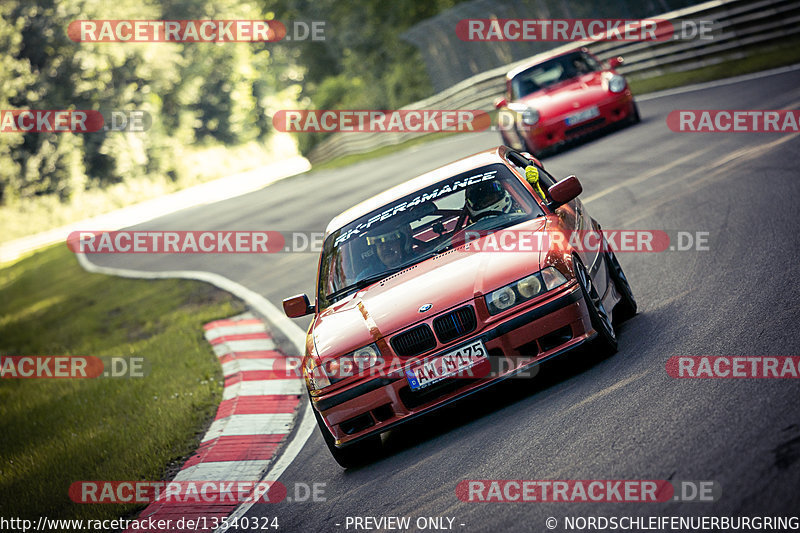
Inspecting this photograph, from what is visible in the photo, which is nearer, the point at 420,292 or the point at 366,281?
the point at 420,292

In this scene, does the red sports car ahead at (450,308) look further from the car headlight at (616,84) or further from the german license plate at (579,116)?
the car headlight at (616,84)

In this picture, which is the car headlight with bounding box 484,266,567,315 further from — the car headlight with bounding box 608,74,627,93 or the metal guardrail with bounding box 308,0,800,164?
the metal guardrail with bounding box 308,0,800,164

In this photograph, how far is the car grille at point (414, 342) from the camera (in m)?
5.61

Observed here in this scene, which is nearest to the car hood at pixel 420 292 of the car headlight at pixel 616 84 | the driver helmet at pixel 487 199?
the driver helmet at pixel 487 199

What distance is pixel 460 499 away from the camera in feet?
15.6

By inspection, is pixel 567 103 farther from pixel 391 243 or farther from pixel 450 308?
pixel 450 308

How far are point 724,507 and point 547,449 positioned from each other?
4.61 ft

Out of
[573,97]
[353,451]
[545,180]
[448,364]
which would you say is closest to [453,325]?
[448,364]

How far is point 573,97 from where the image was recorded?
16031mm

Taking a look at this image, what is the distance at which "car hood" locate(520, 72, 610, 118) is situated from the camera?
52.4 feet

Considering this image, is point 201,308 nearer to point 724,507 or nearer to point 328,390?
point 328,390

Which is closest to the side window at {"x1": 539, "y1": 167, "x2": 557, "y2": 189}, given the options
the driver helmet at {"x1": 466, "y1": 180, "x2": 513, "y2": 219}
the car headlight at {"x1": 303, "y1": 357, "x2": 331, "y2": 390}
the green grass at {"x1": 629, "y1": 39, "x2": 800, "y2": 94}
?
the driver helmet at {"x1": 466, "y1": 180, "x2": 513, "y2": 219}

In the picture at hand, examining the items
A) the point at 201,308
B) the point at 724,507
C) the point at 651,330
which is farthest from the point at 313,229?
the point at 724,507

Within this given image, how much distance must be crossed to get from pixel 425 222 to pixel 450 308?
119cm
